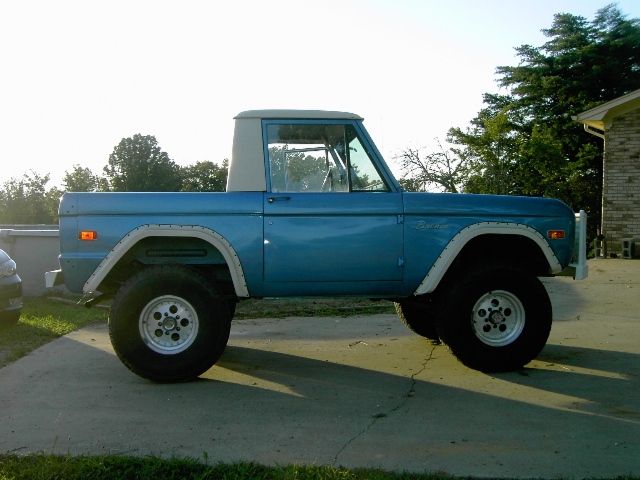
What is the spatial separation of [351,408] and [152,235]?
2.19 meters

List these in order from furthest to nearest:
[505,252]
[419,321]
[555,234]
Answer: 1. [419,321]
2. [505,252]
3. [555,234]

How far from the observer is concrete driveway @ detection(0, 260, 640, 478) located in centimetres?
418

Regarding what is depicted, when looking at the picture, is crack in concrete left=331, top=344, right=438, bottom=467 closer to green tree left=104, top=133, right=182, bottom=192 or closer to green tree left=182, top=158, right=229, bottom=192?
green tree left=182, top=158, right=229, bottom=192

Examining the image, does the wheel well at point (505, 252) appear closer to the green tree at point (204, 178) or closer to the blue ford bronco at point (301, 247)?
the blue ford bronco at point (301, 247)

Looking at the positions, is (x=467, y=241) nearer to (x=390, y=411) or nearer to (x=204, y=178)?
(x=390, y=411)

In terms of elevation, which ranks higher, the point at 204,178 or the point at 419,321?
the point at 204,178

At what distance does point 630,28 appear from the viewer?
35625 millimetres

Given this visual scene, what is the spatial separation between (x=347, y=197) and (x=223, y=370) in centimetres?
198

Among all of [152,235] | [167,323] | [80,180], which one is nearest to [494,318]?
[167,323]

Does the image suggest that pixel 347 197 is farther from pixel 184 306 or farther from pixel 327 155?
pixel 184 306

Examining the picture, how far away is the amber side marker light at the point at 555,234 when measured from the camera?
612 cm

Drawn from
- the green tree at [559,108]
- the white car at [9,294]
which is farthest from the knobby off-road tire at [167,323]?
the green tree at [559,108]

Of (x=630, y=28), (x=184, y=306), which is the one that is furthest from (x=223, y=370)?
(x=630, y=28)

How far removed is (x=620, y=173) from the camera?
1750cm
